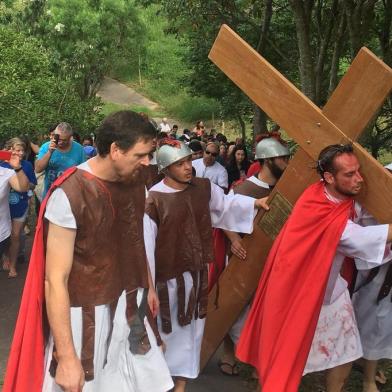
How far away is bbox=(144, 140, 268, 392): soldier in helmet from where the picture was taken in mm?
3943

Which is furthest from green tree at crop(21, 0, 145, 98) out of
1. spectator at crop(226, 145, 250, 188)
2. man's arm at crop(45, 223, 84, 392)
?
man's arm at crop(45, 223, 84, 392)

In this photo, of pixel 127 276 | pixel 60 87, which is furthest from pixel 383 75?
pixel 60 87

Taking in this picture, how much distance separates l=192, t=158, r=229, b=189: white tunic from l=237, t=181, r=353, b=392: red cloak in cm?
465

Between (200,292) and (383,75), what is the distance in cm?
185

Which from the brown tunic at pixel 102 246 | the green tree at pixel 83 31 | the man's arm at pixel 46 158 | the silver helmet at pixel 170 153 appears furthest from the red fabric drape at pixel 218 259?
the green tree at pixel 83 31

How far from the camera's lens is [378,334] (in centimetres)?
421

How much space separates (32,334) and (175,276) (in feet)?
5.03

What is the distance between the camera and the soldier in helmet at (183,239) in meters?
3.94

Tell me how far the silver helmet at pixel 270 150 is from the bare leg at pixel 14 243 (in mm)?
3733

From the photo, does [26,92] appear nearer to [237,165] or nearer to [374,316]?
[237,165]

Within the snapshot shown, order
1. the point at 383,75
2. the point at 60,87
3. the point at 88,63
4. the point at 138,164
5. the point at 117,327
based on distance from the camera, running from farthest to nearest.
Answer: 1. the point at 88,63
2. the point at 60,87
3. the point at 383,75
4. the point at 117,327
5. the point at 138,164

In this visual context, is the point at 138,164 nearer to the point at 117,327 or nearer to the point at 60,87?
the point at 117,327

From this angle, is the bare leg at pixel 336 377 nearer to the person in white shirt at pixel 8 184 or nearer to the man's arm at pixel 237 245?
the man's arm at pixel 237 245

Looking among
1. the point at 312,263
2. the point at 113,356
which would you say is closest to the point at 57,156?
the point at 312,263
